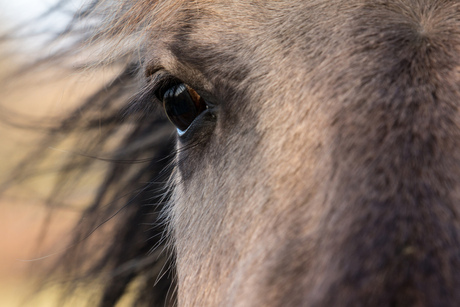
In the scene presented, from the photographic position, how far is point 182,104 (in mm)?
1454

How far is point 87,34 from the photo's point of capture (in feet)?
7.08

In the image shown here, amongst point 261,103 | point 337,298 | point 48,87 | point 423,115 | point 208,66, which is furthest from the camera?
point 48,87

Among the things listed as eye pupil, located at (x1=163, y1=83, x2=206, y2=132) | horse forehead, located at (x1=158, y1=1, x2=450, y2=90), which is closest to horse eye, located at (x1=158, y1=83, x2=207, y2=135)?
eye pupil, located at (x1=163, y1=83, x2=206, y2=132)

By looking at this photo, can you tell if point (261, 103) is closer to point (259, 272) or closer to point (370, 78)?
point (370, 78)

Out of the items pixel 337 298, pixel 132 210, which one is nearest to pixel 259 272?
pixel 337 298

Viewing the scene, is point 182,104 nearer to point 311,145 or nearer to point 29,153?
point 311,145

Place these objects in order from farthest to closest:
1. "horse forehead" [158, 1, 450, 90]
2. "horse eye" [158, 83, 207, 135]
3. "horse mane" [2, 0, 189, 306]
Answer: "horse mane" [2, 0, 189, 306], "horse eye" [158, 83, 207, 135], "horse forehead" [158, 1, 450, 90]

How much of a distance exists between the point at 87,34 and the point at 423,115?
1669 millimetres

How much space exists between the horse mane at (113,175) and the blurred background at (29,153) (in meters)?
0.05

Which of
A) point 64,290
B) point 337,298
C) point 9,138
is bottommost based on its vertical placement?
point 64,290

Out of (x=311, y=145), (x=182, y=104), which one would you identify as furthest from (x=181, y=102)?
(x=311, y=145)

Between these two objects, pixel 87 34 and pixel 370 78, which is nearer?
pixel 370 78

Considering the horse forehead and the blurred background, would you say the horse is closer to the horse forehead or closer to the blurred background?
the horse forehead

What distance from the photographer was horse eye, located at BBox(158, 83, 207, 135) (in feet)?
4.61
